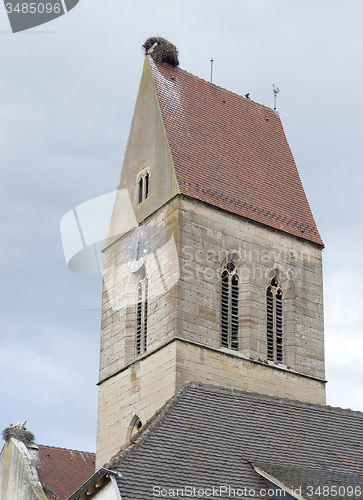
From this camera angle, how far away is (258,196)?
34938mm

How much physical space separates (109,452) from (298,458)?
34.1 feet

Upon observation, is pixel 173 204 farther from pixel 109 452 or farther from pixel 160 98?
pixel 109 452

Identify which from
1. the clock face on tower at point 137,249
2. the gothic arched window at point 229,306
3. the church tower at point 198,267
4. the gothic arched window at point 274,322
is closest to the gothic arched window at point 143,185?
the church tower at point 198,267

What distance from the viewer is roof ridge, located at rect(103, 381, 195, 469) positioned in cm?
2023

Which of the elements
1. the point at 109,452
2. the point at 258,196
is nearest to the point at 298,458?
the point at 109,452

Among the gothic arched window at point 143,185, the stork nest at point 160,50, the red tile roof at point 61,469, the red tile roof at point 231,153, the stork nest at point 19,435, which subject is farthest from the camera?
the stork nest at point 160,50

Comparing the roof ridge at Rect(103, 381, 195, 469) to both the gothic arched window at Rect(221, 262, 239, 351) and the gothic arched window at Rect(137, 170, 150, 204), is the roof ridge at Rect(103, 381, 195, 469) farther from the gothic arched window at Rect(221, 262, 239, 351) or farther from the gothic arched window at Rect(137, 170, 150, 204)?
the gothic arched window at Rect(137, 170, 150, 204)

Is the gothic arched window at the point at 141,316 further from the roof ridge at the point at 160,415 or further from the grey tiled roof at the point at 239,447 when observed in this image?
the grey tiled roof at the point at 239,447

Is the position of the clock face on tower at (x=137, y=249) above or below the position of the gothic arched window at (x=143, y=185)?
below

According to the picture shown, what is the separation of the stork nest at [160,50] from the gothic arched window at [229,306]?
8.45 m

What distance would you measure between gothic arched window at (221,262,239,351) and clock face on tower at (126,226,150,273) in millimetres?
2656

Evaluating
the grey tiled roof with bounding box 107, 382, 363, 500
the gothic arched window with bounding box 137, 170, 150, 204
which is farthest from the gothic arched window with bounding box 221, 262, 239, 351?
the grey tiled roof with bounding box 107, 382, 363, 500

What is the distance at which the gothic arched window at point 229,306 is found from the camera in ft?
104

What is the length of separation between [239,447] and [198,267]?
10089 millimetres
